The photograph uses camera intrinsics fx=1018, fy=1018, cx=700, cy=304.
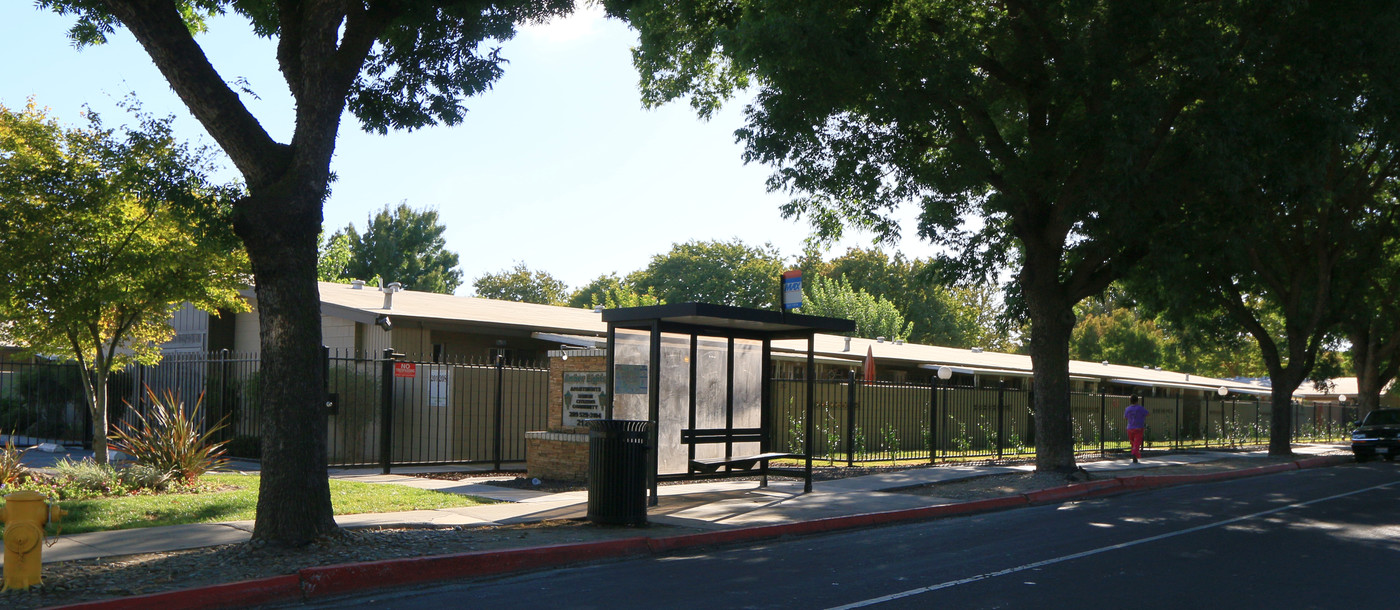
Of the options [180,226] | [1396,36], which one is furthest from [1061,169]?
[180,226]

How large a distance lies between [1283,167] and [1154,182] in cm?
192

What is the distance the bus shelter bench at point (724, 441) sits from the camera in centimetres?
1438

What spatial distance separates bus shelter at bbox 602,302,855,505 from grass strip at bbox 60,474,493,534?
2.52 meters

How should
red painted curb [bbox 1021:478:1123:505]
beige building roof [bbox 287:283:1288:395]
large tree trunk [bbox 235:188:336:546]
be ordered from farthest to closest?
beige building roof [bbox 287:283:1288:395], red painted curb [bbox 1021:478:1123:505], large tree trunk [bbox 235:188:336:546]

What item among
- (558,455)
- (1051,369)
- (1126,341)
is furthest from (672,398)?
(1126,341)

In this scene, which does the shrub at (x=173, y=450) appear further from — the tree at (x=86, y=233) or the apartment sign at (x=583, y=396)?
the apartment sign at (x=583, y=396)

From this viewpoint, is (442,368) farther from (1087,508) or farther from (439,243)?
(439,243)

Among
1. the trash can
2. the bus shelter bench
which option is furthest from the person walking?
the trash can

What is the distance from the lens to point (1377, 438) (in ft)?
97.1

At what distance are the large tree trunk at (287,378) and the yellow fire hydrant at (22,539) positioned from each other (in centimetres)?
181

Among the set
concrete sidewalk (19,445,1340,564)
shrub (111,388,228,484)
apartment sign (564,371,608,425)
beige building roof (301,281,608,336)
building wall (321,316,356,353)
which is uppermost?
beige building roof (301,281,608,336)

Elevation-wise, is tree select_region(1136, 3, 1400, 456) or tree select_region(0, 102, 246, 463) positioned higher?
tree select_region(1136, 3, 1400, 456)

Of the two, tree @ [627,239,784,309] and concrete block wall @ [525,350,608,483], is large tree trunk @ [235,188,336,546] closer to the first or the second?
concrete block wall @ [525,350,608,483]

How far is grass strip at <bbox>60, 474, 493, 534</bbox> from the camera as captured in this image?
417 inches
